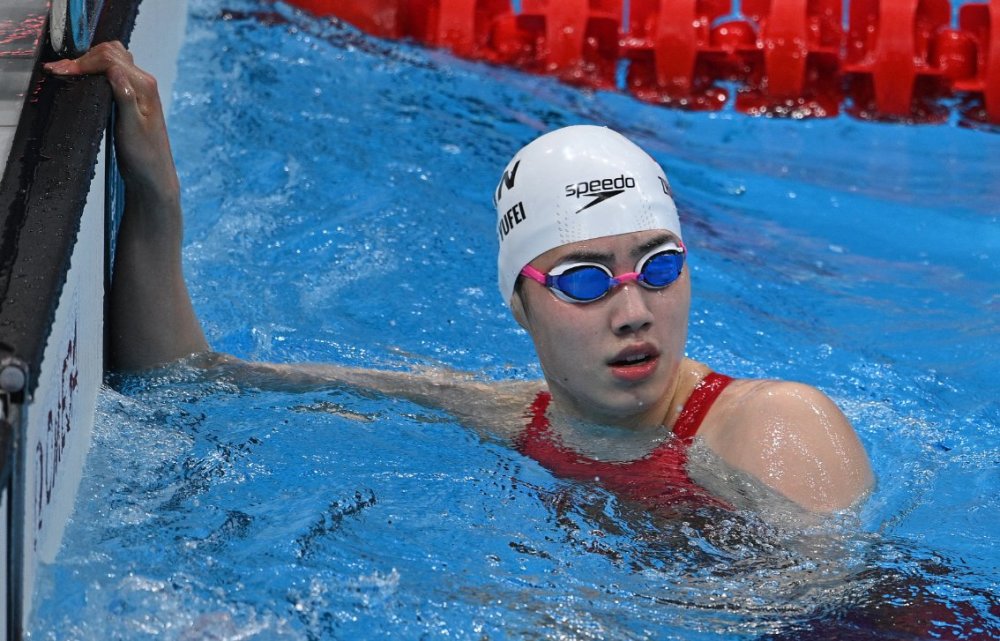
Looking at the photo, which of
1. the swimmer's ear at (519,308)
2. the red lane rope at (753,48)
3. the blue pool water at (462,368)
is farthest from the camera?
the red lane rope at (753,48)

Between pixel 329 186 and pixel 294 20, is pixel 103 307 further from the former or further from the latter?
pixel 294 20

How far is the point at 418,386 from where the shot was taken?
10.5 feet

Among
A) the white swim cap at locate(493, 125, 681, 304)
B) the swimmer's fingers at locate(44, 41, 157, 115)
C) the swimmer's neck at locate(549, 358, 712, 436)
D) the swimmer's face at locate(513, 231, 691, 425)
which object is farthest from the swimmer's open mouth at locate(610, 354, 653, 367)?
the swimmer's fingers at locate(44, 41, 157, 115)

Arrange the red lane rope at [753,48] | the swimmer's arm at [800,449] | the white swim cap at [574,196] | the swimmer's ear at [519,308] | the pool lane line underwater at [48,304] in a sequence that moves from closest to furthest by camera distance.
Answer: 1. the pool lane line underwater at [48,304]
2. the swimmer's arm at [800,449]
3. the white swim cap at [574,196]
4. the swimmer's ear at [519,308]
5. the red lane rope at [753,48]

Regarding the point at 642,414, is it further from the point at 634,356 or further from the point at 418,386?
the point at 418,386

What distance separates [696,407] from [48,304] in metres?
1.35

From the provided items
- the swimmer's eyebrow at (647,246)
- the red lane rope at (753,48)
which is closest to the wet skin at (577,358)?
the swimmer's eyebrow at (647,246)

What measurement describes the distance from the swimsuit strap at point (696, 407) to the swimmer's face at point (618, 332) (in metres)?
0.06

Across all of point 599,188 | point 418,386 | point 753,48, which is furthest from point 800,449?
point 753,48

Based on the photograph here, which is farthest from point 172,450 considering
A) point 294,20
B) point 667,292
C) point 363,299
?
point 294,20

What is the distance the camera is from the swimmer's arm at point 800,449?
2.50 m

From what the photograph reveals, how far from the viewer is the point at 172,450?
9.16 feet

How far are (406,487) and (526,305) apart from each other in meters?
0.47

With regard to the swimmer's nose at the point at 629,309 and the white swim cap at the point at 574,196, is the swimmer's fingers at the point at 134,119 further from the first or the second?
the swimmer's nose at the point at 629,309
